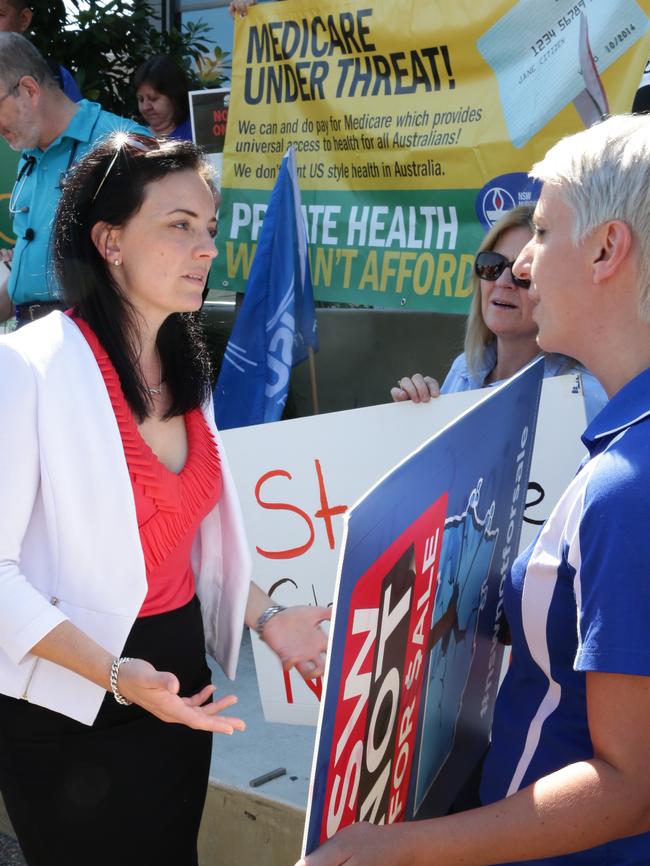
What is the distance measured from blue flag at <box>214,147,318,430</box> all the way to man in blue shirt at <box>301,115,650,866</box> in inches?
115

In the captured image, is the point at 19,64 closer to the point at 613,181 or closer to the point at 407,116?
the point at 407,116

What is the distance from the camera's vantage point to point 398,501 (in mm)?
1034

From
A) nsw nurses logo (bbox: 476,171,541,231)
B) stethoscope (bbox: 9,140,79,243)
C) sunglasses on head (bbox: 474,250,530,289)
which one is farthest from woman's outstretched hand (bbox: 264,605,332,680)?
stethoscope (bbox: 9,140,79,243)

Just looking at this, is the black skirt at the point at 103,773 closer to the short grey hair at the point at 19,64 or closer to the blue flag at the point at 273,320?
the blue flag at the point at 273,320

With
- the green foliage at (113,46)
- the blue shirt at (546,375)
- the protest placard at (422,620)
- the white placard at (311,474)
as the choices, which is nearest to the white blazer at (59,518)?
the protest placard at (422,620)

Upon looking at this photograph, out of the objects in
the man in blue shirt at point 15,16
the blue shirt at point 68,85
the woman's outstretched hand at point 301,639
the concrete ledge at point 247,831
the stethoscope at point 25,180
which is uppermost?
the man in blue shirt at point 15,16

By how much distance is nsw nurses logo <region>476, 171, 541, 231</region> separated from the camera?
3822 mm

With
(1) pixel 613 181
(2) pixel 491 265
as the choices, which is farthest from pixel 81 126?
(1) pixel 613 181

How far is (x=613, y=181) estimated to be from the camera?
125cm

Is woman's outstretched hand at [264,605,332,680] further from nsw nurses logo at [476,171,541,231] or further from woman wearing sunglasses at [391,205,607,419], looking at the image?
nsw nurses logo at [476,171,541,231]

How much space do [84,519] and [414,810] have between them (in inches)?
28.9

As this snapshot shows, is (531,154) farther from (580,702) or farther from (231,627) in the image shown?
(580,702)

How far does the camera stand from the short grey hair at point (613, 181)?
4.03 feet

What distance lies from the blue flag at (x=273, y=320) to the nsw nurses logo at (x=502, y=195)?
82 centimetres
